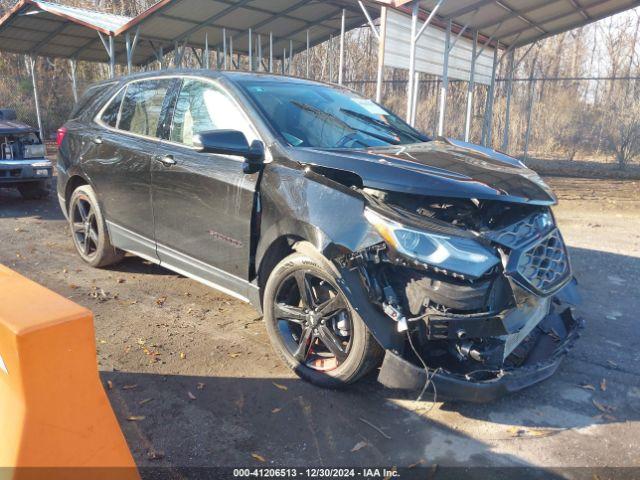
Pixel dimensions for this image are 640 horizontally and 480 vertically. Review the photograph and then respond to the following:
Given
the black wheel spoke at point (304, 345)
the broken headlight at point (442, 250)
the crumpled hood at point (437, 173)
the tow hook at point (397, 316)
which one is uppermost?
the crumpled hood at point (437, 173)

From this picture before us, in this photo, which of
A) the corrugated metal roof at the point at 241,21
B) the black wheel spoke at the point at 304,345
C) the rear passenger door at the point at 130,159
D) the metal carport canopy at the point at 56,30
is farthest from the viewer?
the metal carport canopy at the point at 56,30

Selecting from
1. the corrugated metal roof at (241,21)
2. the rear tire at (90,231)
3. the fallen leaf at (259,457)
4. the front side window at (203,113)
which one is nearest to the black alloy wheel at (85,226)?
the rear tire at (90,231)

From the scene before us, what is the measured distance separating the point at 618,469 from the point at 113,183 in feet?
14.1

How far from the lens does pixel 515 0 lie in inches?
432

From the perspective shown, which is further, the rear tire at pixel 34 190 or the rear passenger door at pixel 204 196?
the rear tire at pixel 34 190

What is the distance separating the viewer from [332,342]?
3143 mm

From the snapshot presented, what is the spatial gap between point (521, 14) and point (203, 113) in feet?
34.6

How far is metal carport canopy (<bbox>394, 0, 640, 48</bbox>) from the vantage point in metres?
10.8

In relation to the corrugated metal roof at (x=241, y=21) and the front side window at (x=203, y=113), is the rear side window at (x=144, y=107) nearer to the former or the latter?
the front side window at (x=203, y=113)

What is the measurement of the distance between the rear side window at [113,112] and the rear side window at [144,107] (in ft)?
0.28

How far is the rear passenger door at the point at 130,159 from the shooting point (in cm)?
441

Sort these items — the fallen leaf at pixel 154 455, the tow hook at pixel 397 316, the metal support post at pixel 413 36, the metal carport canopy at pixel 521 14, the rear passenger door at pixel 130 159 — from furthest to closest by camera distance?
the metal carport canopy at pixel 521 14
the metal support post at pixel 413 36
the rear passenger door at pixel 130 159
the tow hook at pixel 397 316
the fallen leaf at pixel 154 455

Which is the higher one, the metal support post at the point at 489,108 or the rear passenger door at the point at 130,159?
the metal support post at the point at 489,108

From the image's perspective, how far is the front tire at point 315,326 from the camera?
300 centimetres
